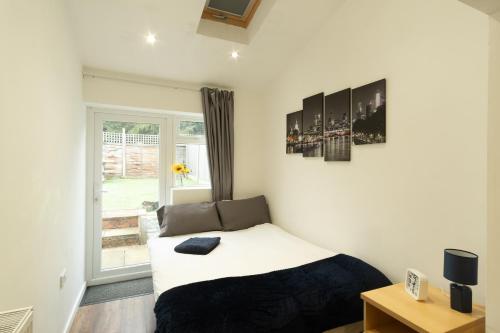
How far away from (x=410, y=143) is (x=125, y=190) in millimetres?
3033

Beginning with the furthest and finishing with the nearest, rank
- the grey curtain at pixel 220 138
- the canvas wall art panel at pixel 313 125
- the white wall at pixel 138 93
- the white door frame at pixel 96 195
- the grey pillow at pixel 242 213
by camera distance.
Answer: the grey curtain at pixel 220 138 → the grey pillow at pixel 242 213 → the white door frame at pixel 96 195 → the white wall at pixel 138 93 → the canvas wall art panel at pixel 313 125

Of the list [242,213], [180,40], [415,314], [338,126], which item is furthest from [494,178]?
[180,40]

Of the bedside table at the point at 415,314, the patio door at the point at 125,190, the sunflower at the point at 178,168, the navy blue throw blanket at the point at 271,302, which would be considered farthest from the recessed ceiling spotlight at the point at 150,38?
the bedside table at the point at 415,314

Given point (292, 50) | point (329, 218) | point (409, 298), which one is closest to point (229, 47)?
point (292, 50)

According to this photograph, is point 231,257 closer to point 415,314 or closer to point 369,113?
point 415,314

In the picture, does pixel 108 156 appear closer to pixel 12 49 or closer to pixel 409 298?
pixel 12 49

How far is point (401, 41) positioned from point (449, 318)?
1.72m

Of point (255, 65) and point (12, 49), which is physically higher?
point (255, 65)

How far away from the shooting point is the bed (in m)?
1.86

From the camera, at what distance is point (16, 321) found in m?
0.88

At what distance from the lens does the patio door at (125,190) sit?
3.11 meters

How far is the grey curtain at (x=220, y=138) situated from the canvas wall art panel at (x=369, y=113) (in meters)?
1.70

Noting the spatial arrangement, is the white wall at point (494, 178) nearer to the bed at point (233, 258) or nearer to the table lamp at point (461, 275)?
the table lamp at point (461, 275)

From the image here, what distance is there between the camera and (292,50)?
2.93 meters
